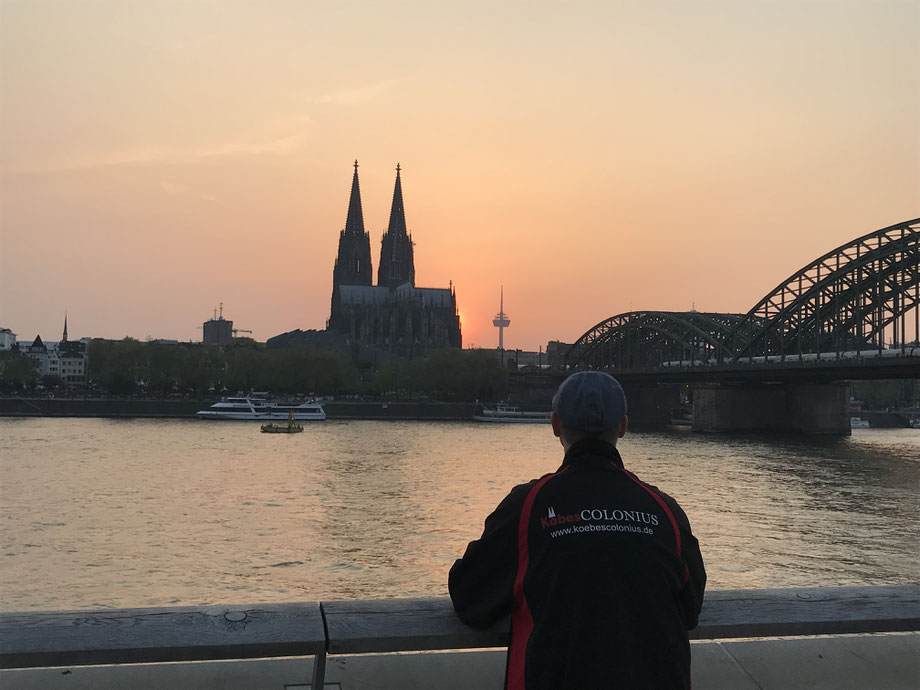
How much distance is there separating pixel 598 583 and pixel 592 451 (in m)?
0.37

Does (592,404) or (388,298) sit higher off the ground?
(388,298)

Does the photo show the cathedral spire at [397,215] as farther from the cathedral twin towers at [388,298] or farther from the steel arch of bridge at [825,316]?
the steel arch of bridge at [825,316]

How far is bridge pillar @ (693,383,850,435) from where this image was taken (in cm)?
6544

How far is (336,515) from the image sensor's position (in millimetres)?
23016

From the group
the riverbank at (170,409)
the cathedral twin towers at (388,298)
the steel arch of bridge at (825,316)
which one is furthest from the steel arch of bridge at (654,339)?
the cathedral twin towers at (388,298)

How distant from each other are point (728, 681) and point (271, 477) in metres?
29.1

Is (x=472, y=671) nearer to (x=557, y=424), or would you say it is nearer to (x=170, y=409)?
(x=557, y=424)

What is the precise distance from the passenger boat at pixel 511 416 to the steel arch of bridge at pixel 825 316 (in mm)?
12252

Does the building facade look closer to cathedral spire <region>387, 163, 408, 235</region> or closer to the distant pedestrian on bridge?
cathedral spire <region>387, 163, 408, 235</region>

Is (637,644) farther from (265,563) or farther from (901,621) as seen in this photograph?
(265,563)

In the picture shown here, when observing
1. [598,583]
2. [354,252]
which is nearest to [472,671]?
[598,583]

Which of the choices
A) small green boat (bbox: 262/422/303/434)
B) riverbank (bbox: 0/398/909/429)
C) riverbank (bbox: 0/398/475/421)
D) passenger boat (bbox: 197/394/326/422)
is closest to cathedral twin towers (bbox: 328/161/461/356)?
riverbank (bbox: 0/398/909/429)

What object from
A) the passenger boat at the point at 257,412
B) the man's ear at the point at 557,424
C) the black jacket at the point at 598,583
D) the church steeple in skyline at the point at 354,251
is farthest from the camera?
the church steeple in skyline at the point at 354,251

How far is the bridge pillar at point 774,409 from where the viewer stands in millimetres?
65438
